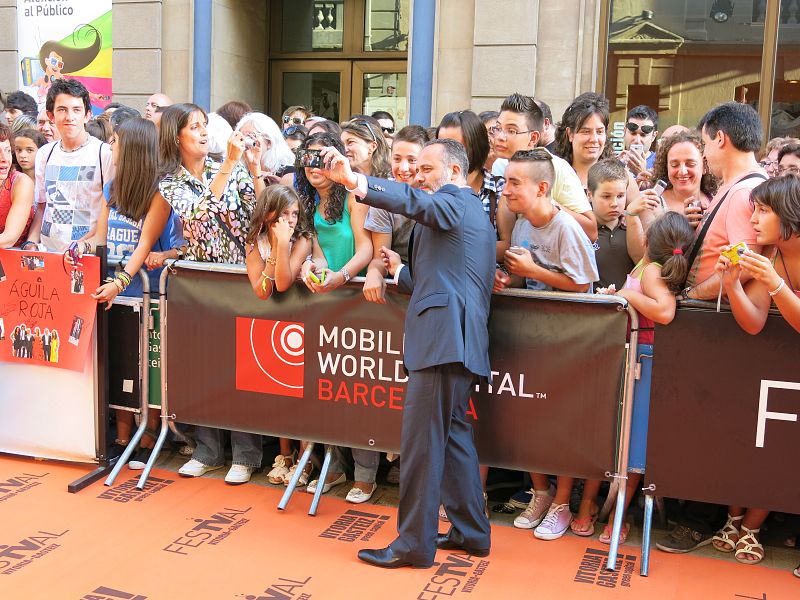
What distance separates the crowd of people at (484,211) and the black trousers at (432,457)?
654 millimetres

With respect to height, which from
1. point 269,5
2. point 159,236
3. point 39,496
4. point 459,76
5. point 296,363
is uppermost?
point 269,5

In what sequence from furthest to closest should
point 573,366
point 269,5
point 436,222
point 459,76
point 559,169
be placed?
point 269,5, point 459,76, point 559,169, point 573,366, point 436,222

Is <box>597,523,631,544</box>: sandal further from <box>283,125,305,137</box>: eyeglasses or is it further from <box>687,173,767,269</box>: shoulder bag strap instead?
<box>283,125,305,137</box>: eyeglasses

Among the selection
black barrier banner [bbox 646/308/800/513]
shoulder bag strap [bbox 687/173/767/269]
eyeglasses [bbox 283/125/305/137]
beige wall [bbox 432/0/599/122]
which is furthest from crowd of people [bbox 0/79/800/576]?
beige wall [bbox 432/0/599/122]

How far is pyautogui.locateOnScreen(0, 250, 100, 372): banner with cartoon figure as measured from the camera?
557 cm

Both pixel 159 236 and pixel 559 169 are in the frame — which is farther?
pixel 159 236

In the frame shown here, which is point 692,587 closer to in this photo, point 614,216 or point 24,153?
point 614,216

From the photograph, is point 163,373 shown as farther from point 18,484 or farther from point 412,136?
point 412,136

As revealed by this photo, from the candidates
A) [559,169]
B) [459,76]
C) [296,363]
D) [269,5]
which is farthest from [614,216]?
[269,5]

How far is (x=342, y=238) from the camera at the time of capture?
5.25 meters

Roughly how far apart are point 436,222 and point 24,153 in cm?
427

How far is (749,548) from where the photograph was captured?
460 cm

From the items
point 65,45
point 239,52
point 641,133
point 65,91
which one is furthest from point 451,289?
point 65,45

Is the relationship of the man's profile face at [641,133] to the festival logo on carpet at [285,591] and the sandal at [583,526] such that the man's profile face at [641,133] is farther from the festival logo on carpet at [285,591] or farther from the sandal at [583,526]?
the festival logo on carpet at [285,591]
